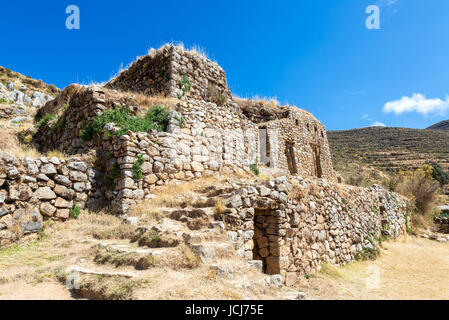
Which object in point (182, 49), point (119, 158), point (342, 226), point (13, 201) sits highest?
point (182, 49)

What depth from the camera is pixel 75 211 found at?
22.0 feet

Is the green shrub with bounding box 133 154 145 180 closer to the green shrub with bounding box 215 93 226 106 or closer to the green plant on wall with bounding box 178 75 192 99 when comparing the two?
the green plant on wall with bounding box 178 75 192 99

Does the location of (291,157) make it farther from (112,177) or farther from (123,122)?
(112,177)

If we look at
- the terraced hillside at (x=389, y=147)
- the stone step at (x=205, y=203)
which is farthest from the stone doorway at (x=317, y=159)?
the terraced hillside at (x=389, y=147)

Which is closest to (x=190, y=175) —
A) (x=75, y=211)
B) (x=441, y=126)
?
(x=75, y=211)

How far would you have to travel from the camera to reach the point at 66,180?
6746mm

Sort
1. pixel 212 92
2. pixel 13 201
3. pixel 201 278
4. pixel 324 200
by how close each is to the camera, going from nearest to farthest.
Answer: pixel 201 278, pixel 13 201, pixel 324 200, pixel 212 92

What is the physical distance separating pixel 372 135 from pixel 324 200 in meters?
A: 51.7

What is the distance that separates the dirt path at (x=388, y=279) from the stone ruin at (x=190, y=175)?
508 mm

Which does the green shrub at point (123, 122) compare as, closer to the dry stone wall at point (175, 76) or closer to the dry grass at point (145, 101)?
the dry grass at point (145, 101)

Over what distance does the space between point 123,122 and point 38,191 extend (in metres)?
2.89

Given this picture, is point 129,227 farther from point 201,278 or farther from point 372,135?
point 372,135

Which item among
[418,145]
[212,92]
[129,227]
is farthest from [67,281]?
[418,145]

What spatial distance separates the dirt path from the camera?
18.9 feet
